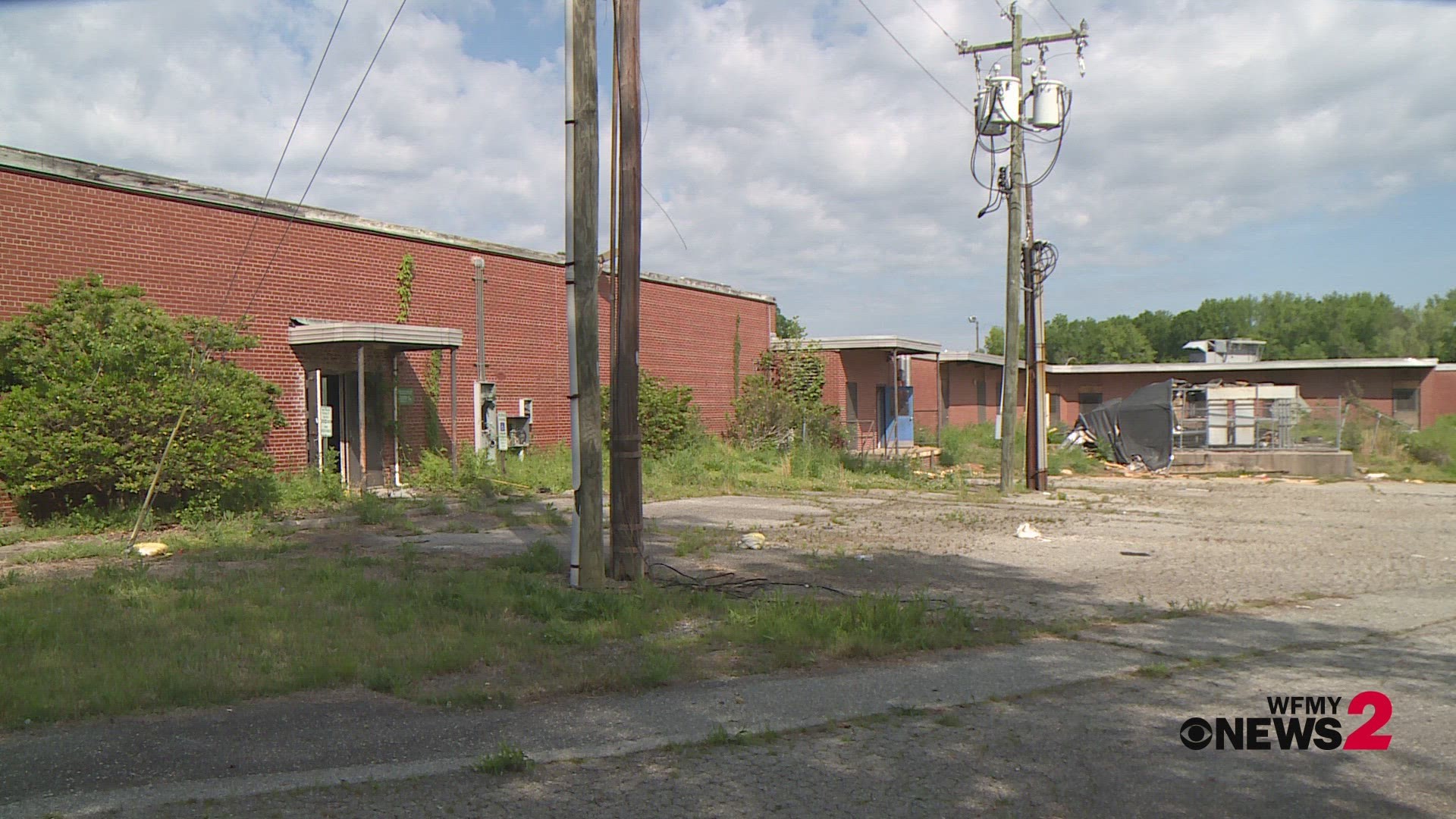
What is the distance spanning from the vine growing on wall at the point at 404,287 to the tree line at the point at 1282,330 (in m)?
68.7

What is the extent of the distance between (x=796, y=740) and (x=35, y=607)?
649 centimetres

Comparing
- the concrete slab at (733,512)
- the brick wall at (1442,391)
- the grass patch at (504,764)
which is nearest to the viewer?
the grass patch at (504,764)

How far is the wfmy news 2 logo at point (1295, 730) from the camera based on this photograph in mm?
5668

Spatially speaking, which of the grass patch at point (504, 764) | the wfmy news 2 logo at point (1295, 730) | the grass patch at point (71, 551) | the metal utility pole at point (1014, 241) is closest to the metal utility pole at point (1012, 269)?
the metal utility pole at point (1014, 241)

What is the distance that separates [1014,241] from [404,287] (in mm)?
12714

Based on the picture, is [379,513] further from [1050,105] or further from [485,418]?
[1050,105]

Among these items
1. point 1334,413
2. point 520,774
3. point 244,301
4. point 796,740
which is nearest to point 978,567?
point 796,740

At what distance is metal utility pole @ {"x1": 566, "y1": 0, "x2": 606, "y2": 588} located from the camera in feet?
31.2

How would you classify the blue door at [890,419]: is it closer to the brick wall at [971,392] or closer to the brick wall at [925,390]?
the brick wall at [925,390]

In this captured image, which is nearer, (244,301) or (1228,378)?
(244,301)

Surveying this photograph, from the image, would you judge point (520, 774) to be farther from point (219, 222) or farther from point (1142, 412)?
point (1142, 412)

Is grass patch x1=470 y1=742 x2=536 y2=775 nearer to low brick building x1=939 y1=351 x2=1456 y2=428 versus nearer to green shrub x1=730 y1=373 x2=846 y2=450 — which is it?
green shrub x1=730 y1=373 x2=846 y2=450

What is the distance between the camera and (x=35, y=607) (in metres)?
8.29

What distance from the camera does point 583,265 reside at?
952 cm
